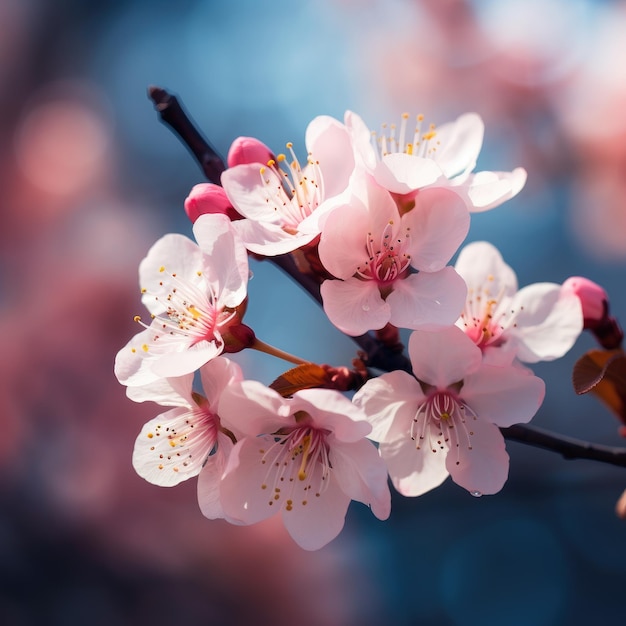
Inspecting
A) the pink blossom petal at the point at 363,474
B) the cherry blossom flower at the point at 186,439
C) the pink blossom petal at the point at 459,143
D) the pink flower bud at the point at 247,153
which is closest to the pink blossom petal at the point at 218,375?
the cherry blossom flower at the point at 186,439

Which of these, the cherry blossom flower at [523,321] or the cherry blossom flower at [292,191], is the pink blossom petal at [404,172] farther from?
the cherry blossom flower at [523,321]

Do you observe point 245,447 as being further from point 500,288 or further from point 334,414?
point 500,288

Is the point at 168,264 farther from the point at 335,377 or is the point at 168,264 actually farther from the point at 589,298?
the point at 589,298

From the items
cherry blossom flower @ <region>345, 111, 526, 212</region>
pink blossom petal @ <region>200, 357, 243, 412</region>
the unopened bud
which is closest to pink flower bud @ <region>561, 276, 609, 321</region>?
the unopened bud

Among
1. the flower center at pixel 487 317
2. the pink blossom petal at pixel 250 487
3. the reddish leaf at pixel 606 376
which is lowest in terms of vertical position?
the reddish leaf at pixel 606 376

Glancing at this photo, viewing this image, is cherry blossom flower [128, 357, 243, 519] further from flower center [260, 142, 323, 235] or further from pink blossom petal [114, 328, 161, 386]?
flower center [260, 142, 323, 235]
